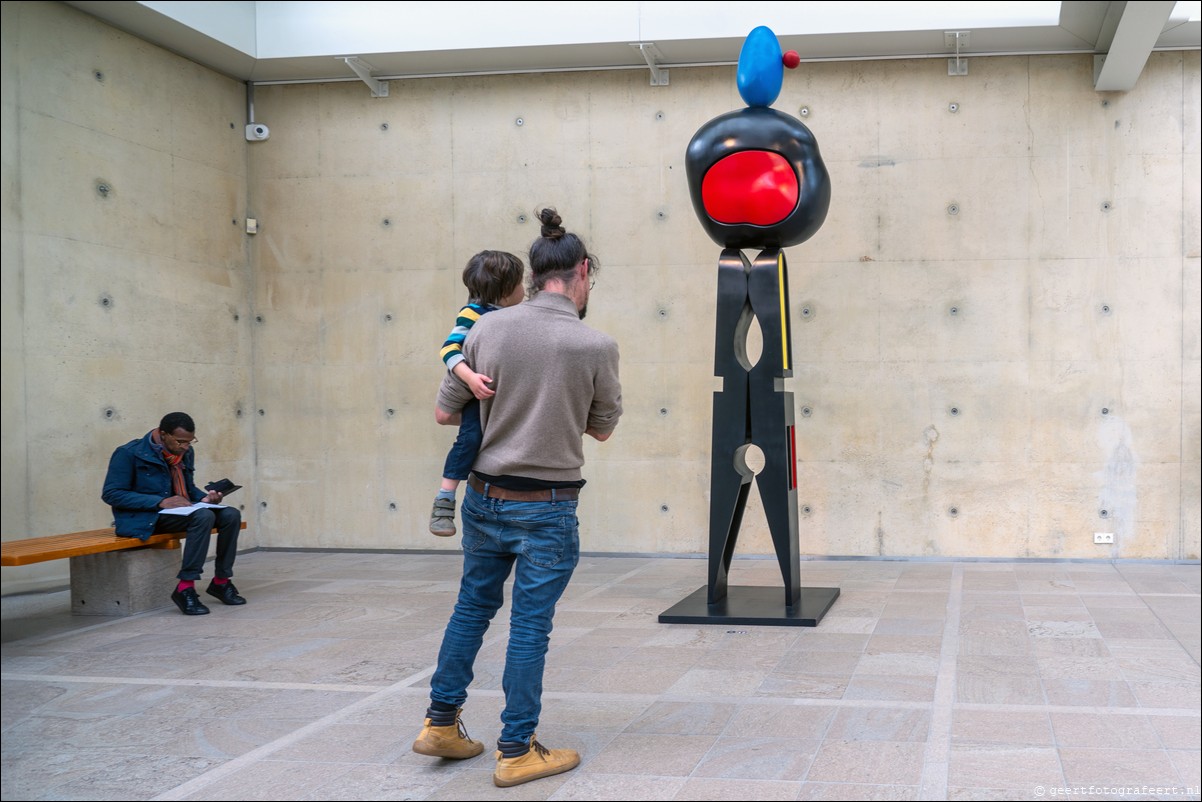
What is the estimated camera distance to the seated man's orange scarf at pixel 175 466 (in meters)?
7.30

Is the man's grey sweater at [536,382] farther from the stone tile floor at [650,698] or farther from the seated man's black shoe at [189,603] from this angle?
the seated man's black shoe at [189,603]

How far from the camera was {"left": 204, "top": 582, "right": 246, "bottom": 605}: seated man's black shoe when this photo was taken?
24.3 ft

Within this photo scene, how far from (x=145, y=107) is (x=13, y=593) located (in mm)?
4078

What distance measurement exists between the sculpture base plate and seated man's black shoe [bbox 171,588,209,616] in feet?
9.82

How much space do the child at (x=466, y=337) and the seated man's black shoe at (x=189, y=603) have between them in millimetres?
3546

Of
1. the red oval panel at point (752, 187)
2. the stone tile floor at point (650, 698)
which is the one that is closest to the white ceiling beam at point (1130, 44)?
the red oval panel at point (752, 187)

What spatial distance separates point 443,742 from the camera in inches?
154

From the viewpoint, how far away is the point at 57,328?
27.3 feet

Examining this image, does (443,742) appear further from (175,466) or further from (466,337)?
(175,466)

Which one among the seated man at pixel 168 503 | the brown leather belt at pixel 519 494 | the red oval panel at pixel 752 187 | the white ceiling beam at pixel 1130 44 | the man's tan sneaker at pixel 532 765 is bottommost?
the man's tan sneaker at pixel 532 765

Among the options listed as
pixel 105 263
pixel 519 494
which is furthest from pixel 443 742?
pixel 105 263

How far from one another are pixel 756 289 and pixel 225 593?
4.05m

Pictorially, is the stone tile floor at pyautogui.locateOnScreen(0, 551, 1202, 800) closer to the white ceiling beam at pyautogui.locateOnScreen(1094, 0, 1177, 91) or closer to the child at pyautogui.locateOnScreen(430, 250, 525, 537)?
the child at pyautogui.locateOnScreen(430, 250, 525, 537)

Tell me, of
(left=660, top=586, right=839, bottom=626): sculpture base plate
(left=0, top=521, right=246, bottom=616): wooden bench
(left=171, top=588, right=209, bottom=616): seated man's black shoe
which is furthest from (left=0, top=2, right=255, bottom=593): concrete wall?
(left=660, top=586, right=839, bottom=626): sculpture base plate
